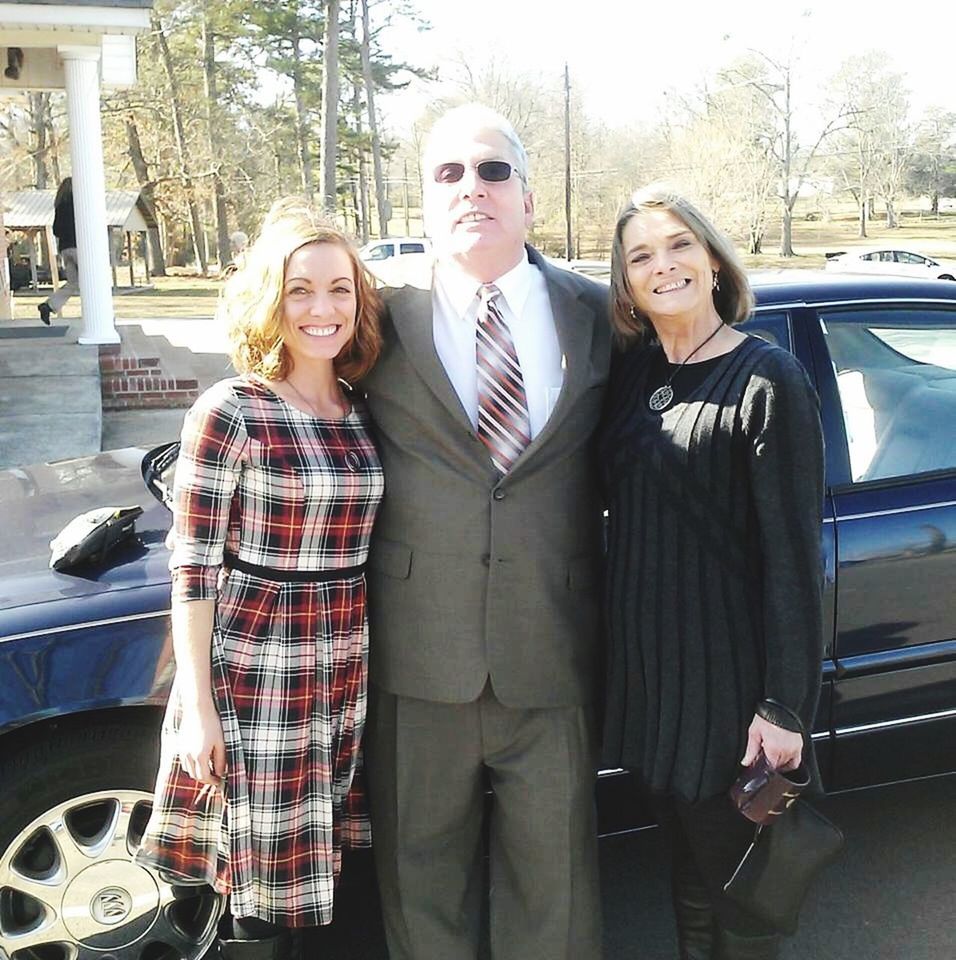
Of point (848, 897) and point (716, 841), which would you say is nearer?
point (716, 841)

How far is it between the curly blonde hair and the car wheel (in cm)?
84

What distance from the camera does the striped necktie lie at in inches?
84.7

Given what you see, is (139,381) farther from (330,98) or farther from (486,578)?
(330,98)

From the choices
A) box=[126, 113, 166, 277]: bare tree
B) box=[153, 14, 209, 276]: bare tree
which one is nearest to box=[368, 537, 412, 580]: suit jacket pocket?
box=[153, 14, 209, 276]: bare tree

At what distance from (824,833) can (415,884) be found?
33.8 inches

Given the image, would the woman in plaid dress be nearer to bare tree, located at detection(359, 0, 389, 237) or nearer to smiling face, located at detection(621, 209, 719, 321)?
smiling face, located at detection(621, 209, 719, 321)

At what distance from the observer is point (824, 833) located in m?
2.12

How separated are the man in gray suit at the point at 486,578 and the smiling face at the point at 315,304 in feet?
0.49

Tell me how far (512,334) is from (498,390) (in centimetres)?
14

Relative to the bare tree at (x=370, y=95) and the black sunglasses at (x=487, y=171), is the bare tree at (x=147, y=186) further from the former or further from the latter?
the black sunglasses at (x=487, y=171)

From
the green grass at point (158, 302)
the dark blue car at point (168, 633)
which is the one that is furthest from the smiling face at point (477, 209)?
the green grass at point (158, 302)

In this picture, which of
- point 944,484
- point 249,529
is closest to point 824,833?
point 944,484

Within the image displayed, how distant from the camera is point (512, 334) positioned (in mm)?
2240

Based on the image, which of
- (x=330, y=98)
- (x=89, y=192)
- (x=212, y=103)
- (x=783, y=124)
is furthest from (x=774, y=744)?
(x=783, y=124)
